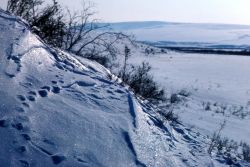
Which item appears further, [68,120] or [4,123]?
[68,120]

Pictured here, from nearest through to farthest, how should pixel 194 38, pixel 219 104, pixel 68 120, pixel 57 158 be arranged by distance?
pixel 57 158 → pixel 68 120 → pixel 219 104 → pixel 194 38

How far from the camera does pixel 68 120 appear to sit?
329 cm

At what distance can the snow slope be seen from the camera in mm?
2943

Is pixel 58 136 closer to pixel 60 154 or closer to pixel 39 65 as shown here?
pixel 60 154

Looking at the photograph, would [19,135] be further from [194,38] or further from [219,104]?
[194,38]

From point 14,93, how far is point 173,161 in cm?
135

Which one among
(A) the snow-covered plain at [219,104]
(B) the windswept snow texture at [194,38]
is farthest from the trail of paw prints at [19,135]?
(B) the windswept snow texture at [194,38]

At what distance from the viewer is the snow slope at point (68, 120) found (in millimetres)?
2943

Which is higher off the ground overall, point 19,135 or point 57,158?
point 19,135

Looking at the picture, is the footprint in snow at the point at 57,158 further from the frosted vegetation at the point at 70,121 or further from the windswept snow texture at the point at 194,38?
the windswept snow texture at the point at 194,38

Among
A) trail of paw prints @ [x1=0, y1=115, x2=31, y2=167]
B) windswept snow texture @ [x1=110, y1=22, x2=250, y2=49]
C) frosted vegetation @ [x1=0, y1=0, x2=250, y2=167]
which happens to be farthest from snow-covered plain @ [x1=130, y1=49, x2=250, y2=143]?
windswept snow texture @ [x1=110, y1=22, x2=250, y2=49]

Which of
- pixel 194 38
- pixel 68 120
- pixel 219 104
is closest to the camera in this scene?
pixel 68 120

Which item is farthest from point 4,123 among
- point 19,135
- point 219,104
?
point 219,104

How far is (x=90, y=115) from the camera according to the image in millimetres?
3506
